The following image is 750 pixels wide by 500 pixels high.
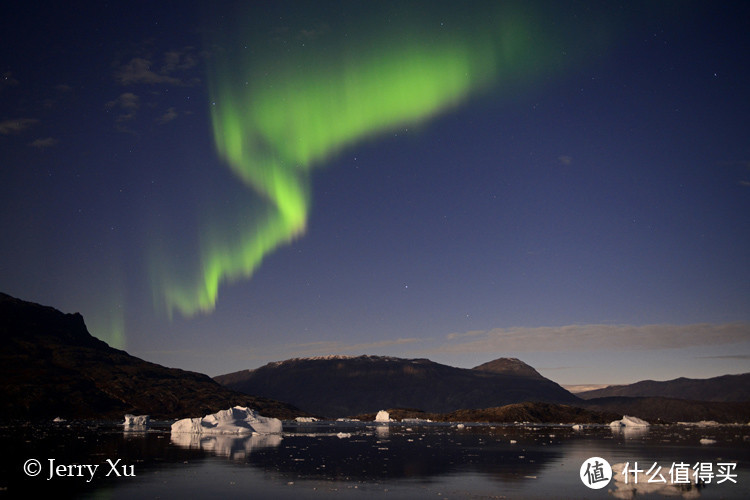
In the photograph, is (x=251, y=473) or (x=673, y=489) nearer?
(x=673, y=489)

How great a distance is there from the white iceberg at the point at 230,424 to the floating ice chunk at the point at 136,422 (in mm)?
24186

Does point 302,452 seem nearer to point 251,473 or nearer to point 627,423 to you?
point 251,473

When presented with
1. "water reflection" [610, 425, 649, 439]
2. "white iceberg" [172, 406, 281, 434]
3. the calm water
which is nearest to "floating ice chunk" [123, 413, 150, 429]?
"white iceberg" [172, 406, 281, 434]

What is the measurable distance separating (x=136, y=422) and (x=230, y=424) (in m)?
37.6

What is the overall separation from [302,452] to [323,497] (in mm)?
32683

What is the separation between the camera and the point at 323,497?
3016 cm

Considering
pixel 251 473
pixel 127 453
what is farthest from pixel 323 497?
pixel 127 453

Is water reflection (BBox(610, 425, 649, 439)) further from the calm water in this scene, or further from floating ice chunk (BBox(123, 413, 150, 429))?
floating ice chunk (BBox(123, 413, 150, 429))

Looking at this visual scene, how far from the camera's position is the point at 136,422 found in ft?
431

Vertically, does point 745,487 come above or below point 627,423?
above

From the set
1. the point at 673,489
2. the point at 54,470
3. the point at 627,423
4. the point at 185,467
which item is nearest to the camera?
the point at 673,489

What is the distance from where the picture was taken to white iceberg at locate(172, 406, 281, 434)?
10331cm

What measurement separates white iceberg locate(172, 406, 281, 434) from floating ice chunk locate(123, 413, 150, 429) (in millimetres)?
24186

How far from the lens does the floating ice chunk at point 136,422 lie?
128 meters
